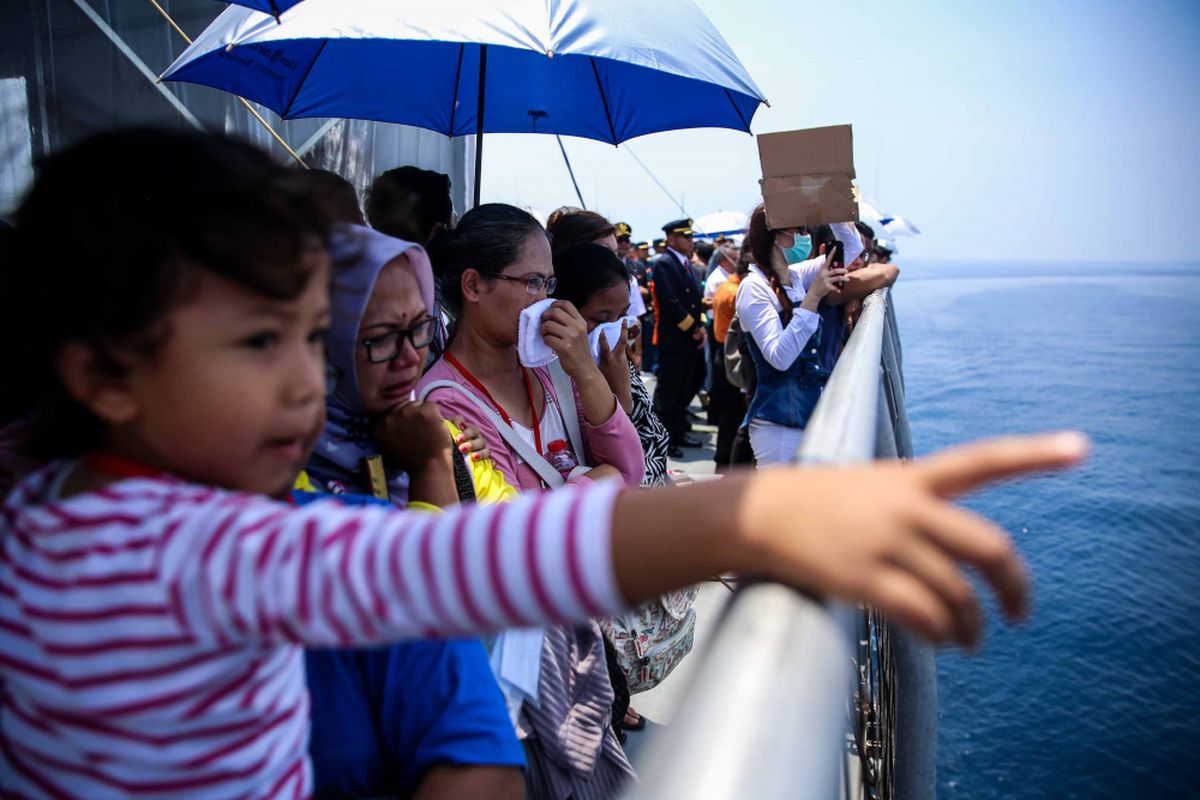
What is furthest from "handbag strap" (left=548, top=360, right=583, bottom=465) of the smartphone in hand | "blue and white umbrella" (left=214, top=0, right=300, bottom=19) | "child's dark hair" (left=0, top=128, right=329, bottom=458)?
the smartphone in hand

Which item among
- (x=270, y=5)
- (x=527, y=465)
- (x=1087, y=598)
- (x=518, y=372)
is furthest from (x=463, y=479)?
(x=1087, y=598)

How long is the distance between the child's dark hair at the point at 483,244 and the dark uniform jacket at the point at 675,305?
5.80m

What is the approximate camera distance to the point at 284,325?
92 cm

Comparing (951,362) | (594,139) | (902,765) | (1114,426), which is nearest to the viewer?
(902,765)

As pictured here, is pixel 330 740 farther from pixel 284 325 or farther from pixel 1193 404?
pixel 1193 404

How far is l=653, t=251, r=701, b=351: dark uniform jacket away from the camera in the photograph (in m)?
8.49

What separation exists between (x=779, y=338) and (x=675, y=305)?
440 centimetres

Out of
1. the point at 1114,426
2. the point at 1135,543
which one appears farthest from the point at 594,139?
the point at 1114,426

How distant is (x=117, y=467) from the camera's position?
35.9 inches

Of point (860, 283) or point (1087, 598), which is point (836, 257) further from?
point (1087, 598)

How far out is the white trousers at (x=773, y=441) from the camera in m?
4.24

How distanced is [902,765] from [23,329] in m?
1.93

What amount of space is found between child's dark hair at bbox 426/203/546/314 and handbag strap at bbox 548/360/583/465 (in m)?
0.36

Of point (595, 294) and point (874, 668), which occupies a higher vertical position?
point (595, 294)
